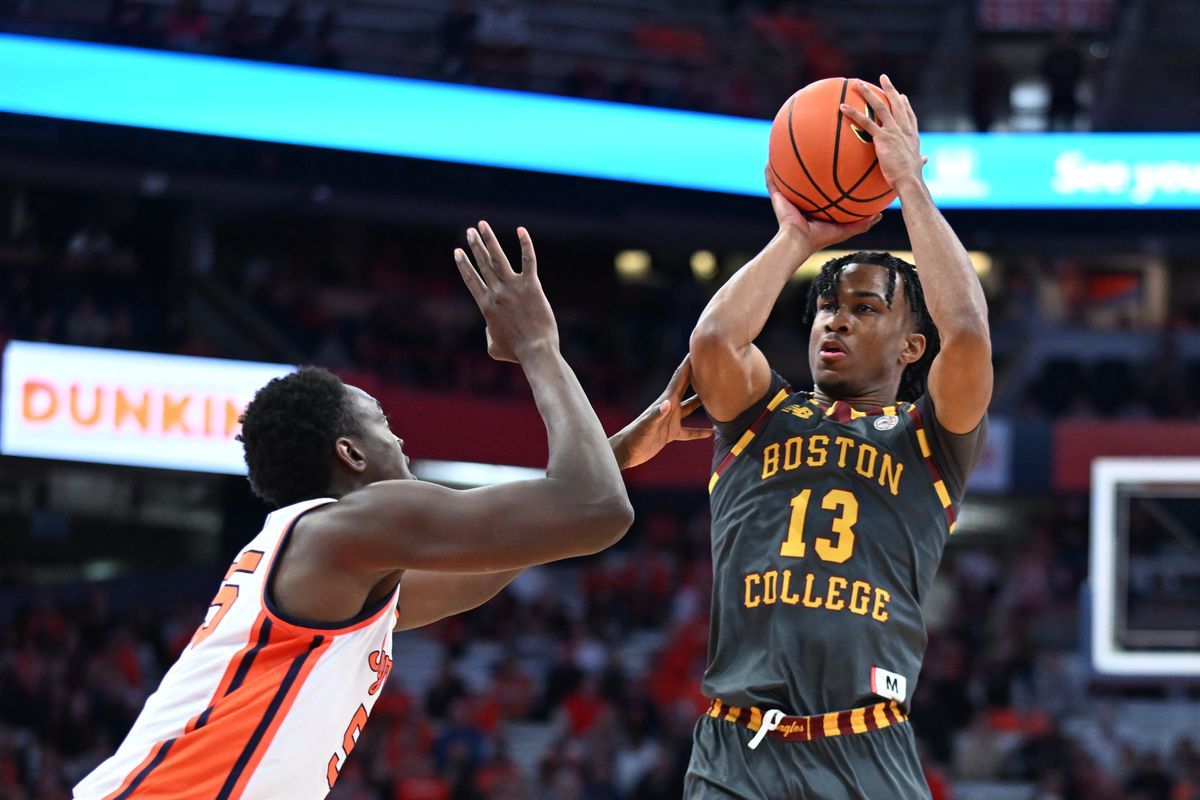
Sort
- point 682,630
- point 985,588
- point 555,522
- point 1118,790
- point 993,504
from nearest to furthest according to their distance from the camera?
point 555,522, point 1118,790, point 682,630, point 985,588, point 993,504

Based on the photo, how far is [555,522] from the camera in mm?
3121

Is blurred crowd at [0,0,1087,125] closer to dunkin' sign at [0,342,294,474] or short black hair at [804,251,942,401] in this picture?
dunkin' sign at [0,342,294,474]

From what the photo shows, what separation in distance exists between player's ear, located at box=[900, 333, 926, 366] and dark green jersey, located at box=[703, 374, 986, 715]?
155mm

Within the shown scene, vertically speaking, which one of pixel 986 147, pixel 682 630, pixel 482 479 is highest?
pixel 986 147

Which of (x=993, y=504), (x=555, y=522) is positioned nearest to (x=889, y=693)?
(x=555, y=522)

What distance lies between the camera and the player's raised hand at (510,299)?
131 inches

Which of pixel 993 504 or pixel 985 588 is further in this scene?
pixel 993 504

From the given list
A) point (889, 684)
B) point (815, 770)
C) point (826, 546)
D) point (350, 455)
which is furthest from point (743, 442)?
point (350, 455)

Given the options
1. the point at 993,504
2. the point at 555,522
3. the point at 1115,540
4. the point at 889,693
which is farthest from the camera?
the point at 993,504

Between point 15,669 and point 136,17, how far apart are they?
18.5 feet

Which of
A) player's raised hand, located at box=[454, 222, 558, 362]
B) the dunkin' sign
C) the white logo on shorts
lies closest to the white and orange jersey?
player's raised hand, located at box=[454, 222, 558, 362]

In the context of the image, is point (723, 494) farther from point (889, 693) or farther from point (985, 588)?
point (985, 588)

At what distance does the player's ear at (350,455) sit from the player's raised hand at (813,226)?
4.29 feet

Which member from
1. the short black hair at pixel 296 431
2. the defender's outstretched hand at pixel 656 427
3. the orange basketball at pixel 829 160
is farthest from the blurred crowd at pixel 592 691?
the short black hair at pixel 296 431
